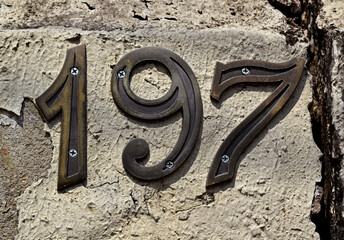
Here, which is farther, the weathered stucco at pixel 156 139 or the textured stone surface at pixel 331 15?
the textured stone surface at pixel 331 15

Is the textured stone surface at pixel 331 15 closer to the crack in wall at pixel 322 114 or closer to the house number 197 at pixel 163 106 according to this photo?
the crack in wall at pixel 322 114

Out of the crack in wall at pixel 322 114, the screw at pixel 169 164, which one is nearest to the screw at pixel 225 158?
the screw at pixel 169 164

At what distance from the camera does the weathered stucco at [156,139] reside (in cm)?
107

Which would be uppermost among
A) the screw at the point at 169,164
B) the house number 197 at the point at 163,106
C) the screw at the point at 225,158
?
the house number 197 at the point at 163,106

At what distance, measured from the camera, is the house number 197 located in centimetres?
108

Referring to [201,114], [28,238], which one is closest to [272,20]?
[201,114]

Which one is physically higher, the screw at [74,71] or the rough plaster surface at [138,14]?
the rough plaster surface at [138,14]

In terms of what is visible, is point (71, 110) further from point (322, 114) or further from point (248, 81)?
point (322, 114)

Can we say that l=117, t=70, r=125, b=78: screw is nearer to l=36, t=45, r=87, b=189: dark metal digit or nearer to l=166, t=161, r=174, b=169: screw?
l=36, t=45, r=87, b=189: dark metal digit

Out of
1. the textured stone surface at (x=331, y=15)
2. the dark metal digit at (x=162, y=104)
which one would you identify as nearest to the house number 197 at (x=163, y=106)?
the dark metal digit at (x=162, y=104)

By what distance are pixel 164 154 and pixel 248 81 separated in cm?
25

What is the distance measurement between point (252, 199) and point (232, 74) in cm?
28

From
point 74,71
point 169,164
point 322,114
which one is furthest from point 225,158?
point 74,71

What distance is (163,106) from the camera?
112 cm
